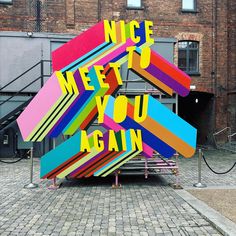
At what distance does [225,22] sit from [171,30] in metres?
3.24

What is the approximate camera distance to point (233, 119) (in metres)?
20.6

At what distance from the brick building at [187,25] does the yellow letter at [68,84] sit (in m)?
10.9

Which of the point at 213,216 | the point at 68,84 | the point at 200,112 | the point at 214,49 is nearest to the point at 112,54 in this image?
the point at 68,84

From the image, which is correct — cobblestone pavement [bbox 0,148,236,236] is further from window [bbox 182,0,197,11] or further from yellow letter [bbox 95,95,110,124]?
window [bbox 182,0,197,11]

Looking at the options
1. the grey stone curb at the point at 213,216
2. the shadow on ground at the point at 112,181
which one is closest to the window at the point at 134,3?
the shadow on ground at the point at 112,181

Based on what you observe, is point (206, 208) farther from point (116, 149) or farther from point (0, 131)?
point (0, 131)

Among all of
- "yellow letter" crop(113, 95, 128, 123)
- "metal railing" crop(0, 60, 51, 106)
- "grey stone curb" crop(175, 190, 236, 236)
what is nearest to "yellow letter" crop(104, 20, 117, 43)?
"yellow letter" crop(113, 95, 128, 123)

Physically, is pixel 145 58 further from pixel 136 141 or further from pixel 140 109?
pixel 136 141

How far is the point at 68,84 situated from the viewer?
8500 millimetres

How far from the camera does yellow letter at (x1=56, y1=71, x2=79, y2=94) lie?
8.48 metres

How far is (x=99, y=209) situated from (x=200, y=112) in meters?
16.3

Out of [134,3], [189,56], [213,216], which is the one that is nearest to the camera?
[213,216]

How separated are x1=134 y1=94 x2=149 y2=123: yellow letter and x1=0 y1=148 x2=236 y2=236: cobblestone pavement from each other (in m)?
1.72

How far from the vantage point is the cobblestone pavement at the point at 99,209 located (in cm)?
569
